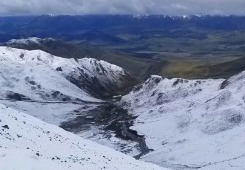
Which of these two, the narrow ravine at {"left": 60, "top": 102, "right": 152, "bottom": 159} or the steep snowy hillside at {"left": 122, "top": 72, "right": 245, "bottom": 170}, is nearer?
the steep snowy hillside at {"left": 122, "top": 72, "right": 245, "bottom": 170}

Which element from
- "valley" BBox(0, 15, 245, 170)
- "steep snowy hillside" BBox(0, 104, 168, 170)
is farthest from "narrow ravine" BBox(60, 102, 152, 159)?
"steep snowy hillside" BBox(0, 104, 168, 170)

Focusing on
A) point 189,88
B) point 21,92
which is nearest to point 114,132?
point 189,88

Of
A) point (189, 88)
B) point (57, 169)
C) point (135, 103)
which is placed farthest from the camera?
point (135, 103)

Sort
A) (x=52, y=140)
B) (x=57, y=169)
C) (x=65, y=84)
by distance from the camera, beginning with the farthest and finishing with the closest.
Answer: (x=65, y=84), (x=52, y=140), (x=57, y=169)

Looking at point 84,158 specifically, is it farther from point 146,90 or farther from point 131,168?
point 146,90

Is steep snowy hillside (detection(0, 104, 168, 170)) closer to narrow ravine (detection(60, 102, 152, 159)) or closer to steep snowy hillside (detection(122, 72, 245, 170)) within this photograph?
steep snowy hillside (detection(122, 72, 245, 170))

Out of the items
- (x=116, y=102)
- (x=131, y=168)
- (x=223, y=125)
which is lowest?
(x=116, y=102)

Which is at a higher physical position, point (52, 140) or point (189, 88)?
point (52, 140)

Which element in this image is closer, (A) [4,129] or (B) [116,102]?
(A) [4,129]
